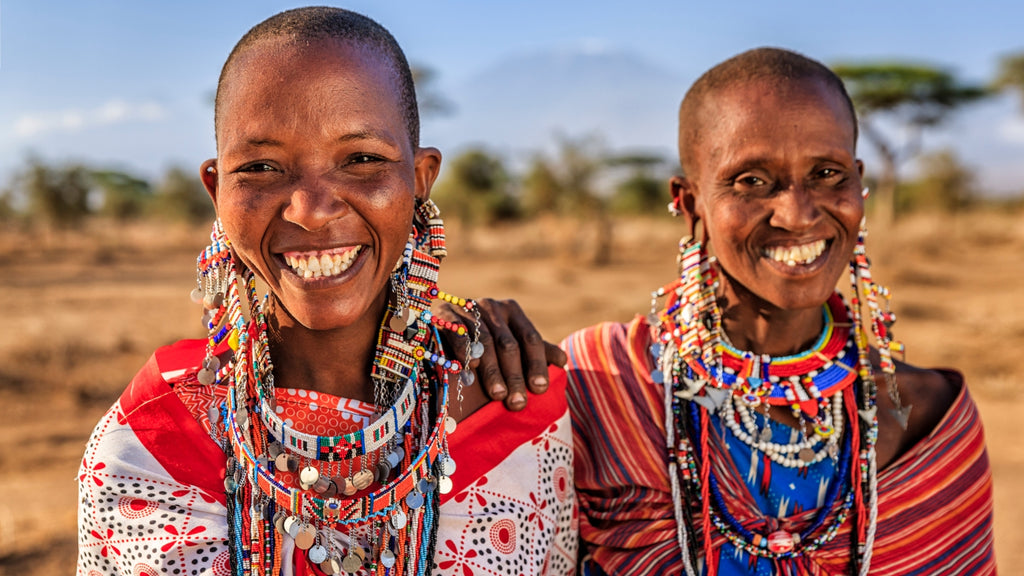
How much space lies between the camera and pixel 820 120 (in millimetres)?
2283

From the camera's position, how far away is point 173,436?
1.94 metres

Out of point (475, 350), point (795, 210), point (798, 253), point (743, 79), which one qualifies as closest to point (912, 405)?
point (798, 253)

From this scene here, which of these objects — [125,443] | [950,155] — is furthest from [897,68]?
[125,443]

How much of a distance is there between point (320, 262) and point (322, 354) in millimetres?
315

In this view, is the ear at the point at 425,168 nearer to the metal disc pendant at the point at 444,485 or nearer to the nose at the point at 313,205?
the nose at the point at 313,205

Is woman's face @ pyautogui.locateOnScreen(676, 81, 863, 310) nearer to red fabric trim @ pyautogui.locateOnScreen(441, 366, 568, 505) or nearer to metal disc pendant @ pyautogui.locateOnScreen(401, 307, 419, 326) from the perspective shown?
red fabric trim @ pyautogui.locateOnScreen(441, 366, 568, 505)

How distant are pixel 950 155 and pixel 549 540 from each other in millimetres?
29529

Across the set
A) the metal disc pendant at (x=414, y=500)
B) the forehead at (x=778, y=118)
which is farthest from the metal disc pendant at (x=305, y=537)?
the forehead at (x=778, y=118)

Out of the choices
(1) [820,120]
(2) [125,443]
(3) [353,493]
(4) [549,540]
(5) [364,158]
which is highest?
(1) [820,120]

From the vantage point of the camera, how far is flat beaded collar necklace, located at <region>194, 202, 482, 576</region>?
6.23ft

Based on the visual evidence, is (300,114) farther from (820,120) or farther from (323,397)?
(820,120)

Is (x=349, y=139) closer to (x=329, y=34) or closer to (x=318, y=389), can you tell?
(x=329, y=34)

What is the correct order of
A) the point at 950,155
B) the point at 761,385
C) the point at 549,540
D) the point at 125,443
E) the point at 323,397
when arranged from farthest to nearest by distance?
the point at 950,155 → the point at 761,385 → the point at 549,540 → the point at 323,397 → the point at 125,443

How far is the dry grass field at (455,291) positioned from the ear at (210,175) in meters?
3.07
